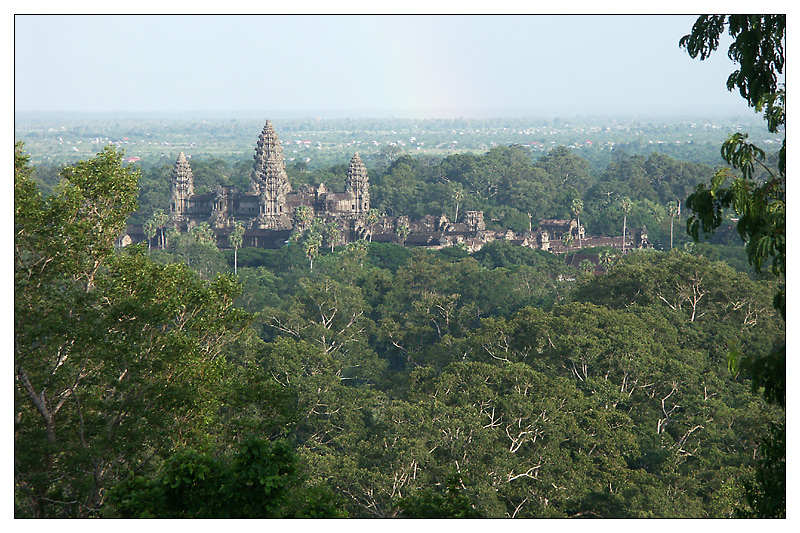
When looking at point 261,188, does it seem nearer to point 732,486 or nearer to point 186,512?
point 732,486

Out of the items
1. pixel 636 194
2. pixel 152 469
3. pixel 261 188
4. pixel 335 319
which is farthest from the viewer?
pixel 636 194

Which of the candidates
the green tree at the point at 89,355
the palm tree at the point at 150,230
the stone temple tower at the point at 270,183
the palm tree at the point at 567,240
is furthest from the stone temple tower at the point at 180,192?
the green tree at the point at 89,355

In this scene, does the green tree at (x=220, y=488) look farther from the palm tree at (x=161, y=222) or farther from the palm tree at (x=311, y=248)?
the palm tree at (x=161, y=222)

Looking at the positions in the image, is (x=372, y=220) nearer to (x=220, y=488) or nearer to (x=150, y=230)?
(x=150, y=230)

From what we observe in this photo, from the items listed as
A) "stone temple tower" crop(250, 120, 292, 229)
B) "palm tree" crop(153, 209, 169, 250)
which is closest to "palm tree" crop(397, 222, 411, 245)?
"stone temple tower" crop(250, 120, 292, 229)

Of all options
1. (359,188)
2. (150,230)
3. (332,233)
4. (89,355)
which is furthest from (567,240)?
(89,355)

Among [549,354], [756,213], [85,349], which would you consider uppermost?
[756,213]

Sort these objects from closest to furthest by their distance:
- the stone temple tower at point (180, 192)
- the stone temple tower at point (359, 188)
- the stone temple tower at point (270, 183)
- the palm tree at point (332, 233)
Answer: the palm tree at point (332, 233)
the stone temple tower at point (270, 183)
the stone temple tower at point (180, 192)
the stone temple tower at point (359, 188)

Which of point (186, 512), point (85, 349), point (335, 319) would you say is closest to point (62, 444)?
point (85, 349)
